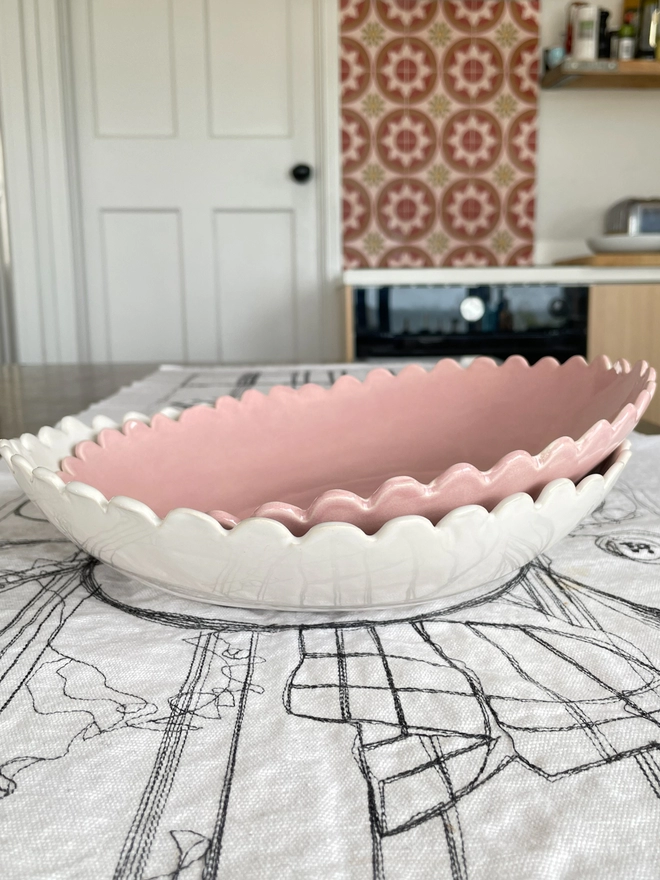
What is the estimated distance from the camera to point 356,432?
491mm

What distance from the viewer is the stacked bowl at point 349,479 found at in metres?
0.26

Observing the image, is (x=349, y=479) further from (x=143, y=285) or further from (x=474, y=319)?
(x=143, y=285)

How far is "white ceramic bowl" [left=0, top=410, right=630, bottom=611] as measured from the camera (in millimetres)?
250

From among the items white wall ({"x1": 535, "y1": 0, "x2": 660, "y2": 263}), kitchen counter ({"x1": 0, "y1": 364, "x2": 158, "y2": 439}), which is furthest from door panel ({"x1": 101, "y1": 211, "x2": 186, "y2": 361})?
white wall ({"x1": 535, "y1": 0, "x2": 660, "y2": 263})

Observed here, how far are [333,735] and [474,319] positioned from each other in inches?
85.9

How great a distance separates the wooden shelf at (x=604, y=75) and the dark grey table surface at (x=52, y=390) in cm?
177

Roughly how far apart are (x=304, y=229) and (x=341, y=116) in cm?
40

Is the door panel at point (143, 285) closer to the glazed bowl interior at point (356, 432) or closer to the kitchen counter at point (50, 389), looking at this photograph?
the kitchen counter at point (50, 389)

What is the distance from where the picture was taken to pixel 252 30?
254 cm

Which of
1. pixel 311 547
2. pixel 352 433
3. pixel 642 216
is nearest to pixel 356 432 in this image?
pixel 352 433

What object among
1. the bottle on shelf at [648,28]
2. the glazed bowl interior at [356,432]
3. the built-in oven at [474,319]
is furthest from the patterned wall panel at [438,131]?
the glazed bowl interior at [356,432]

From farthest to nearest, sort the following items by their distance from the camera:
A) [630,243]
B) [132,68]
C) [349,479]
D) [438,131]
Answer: [438,131] < [132,68] < [630,243] < [349,479]

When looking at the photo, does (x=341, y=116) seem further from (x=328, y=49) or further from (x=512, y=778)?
(x=512, y=778)

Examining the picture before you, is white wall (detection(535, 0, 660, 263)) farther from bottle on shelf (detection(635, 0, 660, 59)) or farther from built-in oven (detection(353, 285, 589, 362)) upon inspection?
built-in oven (detection(353, 285, 589, 362))
